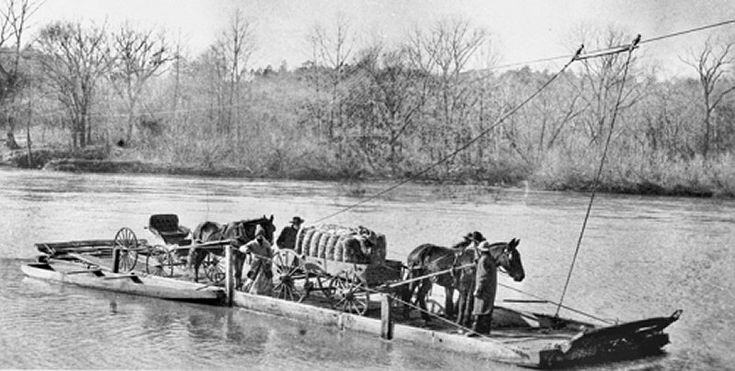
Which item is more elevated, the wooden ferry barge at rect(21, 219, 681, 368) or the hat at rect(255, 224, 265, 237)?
the hat at rect(255, 224, 265, 237)

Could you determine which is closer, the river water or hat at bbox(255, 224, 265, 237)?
the river water

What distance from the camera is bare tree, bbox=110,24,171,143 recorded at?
29.6 m

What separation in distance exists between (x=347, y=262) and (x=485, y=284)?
6.76 feet

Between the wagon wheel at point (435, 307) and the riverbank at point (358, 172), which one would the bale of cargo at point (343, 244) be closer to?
the wagon wheel at point (435, 307)

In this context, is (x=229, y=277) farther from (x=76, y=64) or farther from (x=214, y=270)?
(x=76, y=64)

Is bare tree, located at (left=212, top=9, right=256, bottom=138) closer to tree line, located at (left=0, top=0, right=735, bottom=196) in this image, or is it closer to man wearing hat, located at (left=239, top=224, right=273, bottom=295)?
tree line, located at (left=0, top=0, right=735, bottom=196)

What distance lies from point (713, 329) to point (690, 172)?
14.9 m

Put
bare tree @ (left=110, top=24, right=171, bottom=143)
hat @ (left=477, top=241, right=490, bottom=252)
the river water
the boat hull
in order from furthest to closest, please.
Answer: bare tree @ (left=110, top=24, right=171, bottom=143) < the boat hull < the river water < hat @ (left=477, top=241, right=490, bottom=252)

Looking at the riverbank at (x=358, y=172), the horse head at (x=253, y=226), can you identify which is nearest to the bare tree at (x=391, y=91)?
the riverbank at (x=358, y=172)

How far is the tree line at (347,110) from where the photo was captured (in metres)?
29.4

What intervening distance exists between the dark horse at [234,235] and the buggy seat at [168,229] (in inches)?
35.3

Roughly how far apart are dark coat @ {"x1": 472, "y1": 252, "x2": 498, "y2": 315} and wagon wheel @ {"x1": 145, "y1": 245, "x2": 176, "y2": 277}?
5.99 metres

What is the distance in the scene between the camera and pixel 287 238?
12969 millimetres

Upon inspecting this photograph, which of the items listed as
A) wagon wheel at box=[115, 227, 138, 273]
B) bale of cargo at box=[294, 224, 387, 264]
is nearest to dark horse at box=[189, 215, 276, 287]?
bale of cargo at box=[294, 224, 387, 264]
